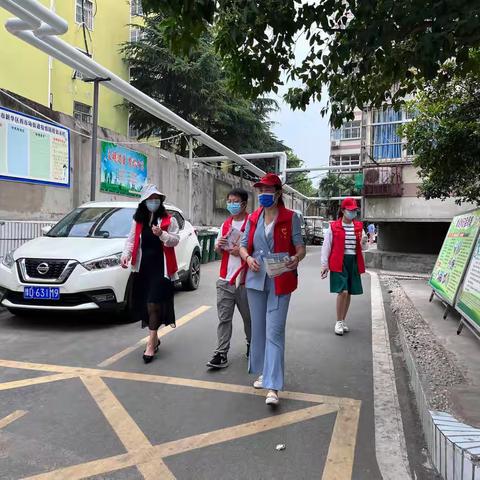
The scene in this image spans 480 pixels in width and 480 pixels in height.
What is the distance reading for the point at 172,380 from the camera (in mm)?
4621

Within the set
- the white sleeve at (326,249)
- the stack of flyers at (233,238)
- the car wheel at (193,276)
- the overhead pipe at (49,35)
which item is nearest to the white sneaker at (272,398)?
the stack of flyers at (233,238)

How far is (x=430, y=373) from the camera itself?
4355 mm

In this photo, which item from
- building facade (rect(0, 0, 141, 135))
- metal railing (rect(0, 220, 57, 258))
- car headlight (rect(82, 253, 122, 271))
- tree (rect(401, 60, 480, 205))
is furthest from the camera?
building facade (rect(0, 0, 141, 135))

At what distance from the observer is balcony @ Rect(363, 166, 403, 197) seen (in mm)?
15062

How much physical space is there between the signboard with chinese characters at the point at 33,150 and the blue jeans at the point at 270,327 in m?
6.56

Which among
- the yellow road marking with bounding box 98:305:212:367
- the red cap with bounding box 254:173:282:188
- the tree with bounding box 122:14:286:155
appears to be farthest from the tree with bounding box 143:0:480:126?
the tree with bounding box 122:14:286:155

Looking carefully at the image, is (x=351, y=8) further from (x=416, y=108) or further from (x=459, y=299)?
(x=416, y=108)

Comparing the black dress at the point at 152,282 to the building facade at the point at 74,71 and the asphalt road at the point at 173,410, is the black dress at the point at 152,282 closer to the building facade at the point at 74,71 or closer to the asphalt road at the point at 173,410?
the asphalt road at the point at 173,410

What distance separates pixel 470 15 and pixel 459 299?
397 cm

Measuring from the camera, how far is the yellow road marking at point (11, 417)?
3.63m

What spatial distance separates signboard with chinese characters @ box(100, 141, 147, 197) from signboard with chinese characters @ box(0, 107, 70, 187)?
207 cm

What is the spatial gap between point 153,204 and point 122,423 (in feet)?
7.51

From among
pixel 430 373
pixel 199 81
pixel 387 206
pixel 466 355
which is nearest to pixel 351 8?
pixel 430 373

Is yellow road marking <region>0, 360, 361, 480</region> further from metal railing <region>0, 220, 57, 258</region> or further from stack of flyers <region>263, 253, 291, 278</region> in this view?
metal railing <region>0, 220, 57, 258</region>
